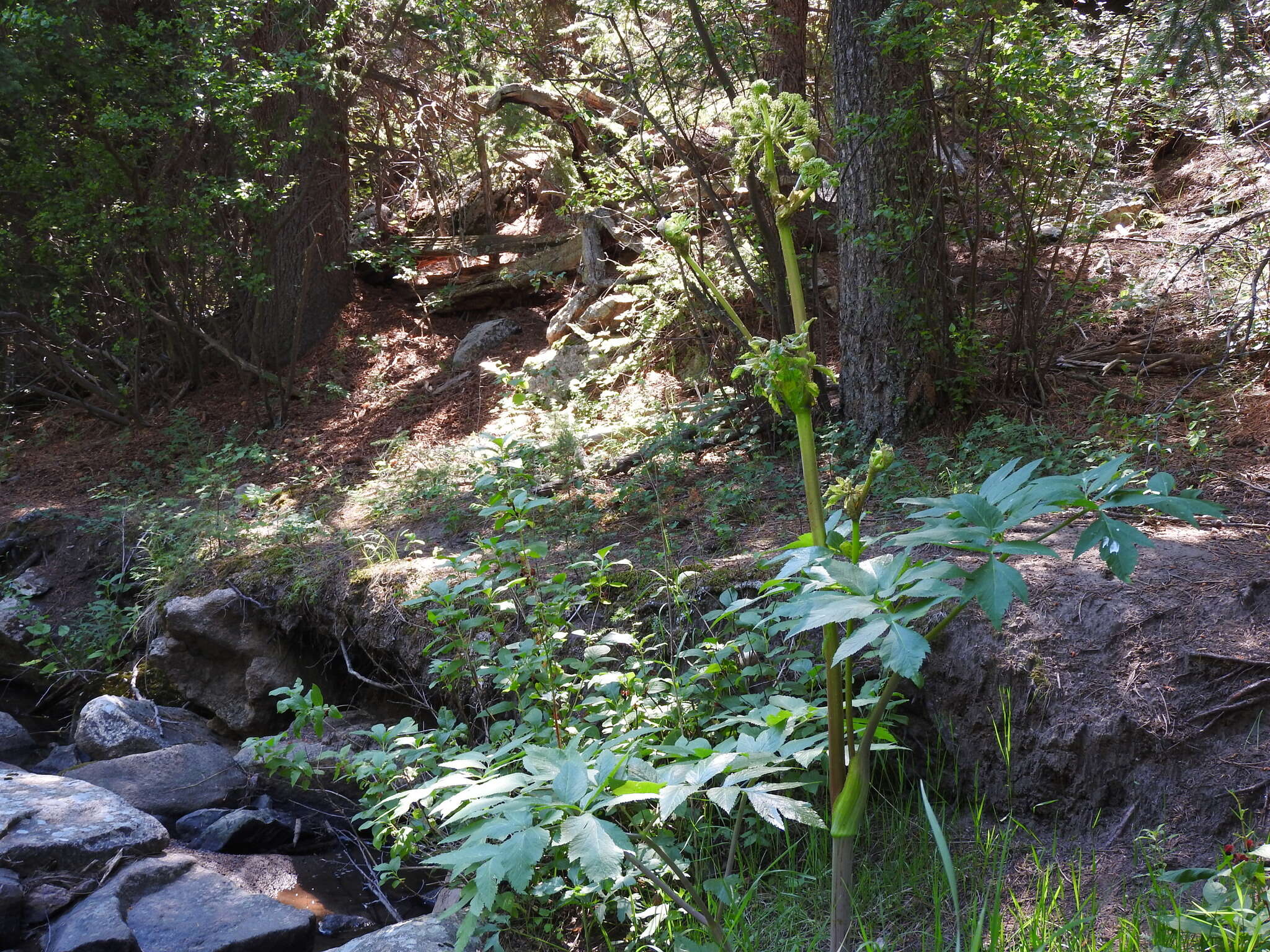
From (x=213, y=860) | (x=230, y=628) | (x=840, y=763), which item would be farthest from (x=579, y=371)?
(x=840, y=763)

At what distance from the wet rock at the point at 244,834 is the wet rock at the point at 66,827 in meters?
0.26

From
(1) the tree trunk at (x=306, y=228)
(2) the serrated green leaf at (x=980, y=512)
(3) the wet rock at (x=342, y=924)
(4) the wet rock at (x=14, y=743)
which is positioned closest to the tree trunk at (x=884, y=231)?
(3) the wet rock at (x=342, y=924)

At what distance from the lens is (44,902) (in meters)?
3.61

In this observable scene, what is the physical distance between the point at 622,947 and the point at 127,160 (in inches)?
370

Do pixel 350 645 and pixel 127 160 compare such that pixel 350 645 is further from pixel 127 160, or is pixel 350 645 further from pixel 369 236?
pixel 369 236

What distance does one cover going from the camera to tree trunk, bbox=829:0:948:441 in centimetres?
546

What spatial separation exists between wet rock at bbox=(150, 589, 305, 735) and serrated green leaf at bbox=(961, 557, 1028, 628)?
16.4ft

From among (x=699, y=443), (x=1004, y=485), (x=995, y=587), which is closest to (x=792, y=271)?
(x=1004, y=485)

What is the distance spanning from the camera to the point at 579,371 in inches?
347

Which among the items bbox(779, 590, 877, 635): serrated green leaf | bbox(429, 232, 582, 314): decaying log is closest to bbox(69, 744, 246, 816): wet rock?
bbox(779, 590, 877, 635): serrated green leaf

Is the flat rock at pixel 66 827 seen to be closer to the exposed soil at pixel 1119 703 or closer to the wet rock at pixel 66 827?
the wet rock at pixel 66 827

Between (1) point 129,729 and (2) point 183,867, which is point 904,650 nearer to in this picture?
(2) point 183,867

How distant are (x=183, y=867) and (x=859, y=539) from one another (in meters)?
3.79

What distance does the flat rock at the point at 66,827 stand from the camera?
3.80 metres
